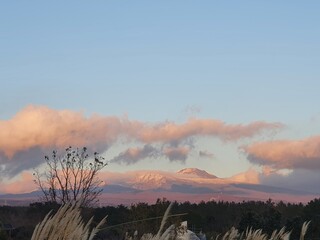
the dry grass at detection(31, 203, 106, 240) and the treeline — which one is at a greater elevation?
the treeline

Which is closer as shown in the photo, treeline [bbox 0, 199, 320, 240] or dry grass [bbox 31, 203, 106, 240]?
dry grass [bbox 31, 203, 106, 240]

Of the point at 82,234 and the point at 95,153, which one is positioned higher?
the point at 95,153

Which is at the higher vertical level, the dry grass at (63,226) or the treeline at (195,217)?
the treeline at (195,217)

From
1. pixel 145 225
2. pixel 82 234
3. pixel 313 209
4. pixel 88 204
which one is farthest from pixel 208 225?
pixel 82 234

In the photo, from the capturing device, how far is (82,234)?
457cm

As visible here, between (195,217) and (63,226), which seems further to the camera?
(195,217)

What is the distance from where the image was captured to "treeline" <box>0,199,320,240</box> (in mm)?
37375

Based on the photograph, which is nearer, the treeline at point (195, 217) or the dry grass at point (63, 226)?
the dry grass at point (63, 226)

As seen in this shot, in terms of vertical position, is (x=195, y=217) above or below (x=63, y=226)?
above

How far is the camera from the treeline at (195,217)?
123 feet

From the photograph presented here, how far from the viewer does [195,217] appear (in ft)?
206

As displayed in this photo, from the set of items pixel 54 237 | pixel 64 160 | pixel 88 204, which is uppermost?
pixel 64 160

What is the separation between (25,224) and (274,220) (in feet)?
65.9

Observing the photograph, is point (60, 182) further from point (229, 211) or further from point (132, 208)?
point (229, 211)
